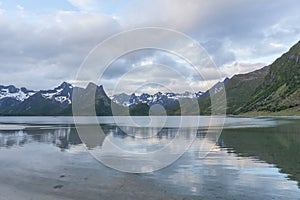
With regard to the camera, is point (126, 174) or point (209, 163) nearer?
point (126, 174)

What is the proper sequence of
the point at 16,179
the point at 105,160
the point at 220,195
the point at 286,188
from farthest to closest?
the point at 105,160, the point at 16,179, the point at 286,188, the point at 220,195

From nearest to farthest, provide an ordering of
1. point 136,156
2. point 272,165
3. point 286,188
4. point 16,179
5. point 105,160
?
1. point 286,188
2. point 16,179
3. point 272,165
4. point 105,160
5. point 136,156

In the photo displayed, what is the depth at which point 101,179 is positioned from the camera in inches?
1073

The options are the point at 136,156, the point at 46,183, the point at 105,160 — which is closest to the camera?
the point at 46,183

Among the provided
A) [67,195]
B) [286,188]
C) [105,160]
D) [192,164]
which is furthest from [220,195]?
[105,160]

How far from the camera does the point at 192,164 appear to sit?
3425cm

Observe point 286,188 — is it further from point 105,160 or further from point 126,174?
point 105,160

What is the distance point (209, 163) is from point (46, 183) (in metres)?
16.7

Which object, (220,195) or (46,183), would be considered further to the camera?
(46,183)

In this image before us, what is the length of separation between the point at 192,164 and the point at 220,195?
12729 millimetres

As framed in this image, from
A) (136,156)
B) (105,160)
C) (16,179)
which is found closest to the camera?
(16,179)

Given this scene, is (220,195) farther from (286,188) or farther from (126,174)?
(126,174)

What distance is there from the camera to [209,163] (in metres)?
34.4

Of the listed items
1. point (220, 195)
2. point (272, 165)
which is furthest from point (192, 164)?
point (220, 195)
